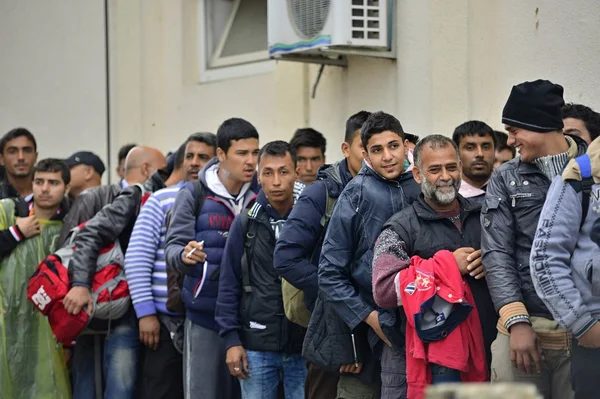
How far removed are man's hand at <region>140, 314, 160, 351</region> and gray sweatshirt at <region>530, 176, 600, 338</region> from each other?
3.12m

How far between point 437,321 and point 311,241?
1110 mm

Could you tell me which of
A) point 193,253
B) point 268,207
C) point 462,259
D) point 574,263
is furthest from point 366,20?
point 574,263

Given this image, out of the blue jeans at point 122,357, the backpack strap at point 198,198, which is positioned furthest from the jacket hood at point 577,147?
the blue jeans at point 122,357

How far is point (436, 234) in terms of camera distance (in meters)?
4.78

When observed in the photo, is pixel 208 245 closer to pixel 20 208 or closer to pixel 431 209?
pixel 431 209

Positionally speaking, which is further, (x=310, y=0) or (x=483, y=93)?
(x=310, y=0)

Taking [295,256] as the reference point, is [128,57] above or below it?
above

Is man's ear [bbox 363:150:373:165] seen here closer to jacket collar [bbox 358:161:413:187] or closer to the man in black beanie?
jacket collar [bbox 358:161:413:187]

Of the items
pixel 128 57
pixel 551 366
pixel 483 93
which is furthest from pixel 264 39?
pixel 551 366

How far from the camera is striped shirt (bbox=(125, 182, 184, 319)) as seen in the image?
264 inches

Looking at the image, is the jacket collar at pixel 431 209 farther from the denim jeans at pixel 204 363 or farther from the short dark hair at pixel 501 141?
the denim jeans at pixel 204 363

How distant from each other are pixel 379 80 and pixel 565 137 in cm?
320

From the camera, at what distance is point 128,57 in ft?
34.2

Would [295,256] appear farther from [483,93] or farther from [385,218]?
[483,93]
